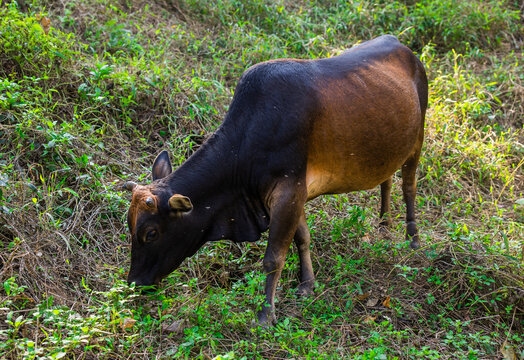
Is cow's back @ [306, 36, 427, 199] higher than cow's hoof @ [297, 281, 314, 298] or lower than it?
higher

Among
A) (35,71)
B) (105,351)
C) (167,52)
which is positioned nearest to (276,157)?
(105,351)

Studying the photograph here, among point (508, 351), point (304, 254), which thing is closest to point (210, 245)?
point (304, 254)

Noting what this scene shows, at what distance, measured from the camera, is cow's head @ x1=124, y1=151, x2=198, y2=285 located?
4402 millimetres

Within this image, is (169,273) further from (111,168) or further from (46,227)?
(111,168)

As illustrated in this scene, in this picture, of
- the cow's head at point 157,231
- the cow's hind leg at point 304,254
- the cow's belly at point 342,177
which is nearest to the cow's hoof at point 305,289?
the cow's hind leg at point 304,254

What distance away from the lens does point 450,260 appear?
5.22m

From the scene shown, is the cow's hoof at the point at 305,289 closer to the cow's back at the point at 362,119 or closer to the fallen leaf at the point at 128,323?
the cow's back at the point at 362,119

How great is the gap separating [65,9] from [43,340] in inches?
204

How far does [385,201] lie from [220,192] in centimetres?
243

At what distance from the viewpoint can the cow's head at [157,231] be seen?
4402 mm

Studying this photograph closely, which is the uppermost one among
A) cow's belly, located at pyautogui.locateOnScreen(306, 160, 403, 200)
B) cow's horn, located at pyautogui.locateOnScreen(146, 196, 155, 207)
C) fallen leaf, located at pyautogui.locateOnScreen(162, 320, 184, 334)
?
cow's horn, located at pyautogui.locateOnScreen(146, 196, 155, 207)

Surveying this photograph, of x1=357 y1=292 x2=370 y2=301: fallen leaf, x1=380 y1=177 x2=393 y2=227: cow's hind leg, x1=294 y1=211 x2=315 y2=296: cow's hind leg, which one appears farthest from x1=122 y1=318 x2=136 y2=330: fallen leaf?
x1=380 y1=177 x2=393 y2=227: cow's hind leg

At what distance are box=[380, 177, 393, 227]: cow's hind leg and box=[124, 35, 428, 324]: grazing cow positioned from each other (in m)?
1.20

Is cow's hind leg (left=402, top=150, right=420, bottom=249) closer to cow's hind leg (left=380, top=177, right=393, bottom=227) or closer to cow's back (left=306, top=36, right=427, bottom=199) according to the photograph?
cow's hind leg (left=380, top=177, right=393, bottom=227)
